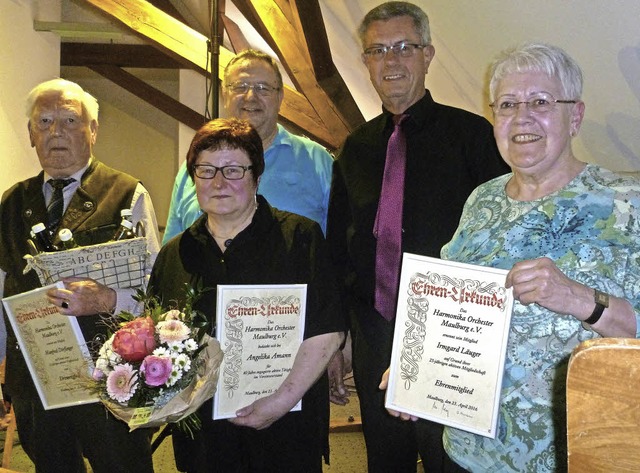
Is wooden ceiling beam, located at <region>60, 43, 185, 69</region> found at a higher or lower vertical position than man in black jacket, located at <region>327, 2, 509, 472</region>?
higher

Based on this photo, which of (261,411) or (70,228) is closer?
(261,411)

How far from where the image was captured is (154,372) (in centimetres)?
154

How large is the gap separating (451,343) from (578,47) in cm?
124

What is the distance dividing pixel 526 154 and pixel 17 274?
1.62 meters

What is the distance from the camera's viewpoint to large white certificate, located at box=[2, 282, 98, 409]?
79.6 inches

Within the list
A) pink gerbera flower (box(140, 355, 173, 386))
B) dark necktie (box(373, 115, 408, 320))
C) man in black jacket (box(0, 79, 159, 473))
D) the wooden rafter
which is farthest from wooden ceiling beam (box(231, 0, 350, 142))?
→ pink gerbera flower (box(140, 355, 173, 386))

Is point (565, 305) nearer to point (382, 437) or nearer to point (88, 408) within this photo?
point (382, 437)

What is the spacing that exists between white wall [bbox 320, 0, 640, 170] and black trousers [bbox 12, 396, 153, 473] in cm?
186

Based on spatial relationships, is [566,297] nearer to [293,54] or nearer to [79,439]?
[79,439]

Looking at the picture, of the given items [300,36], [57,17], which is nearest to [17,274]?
[300,36]

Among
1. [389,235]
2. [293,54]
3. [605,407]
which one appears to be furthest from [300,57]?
[605,407]

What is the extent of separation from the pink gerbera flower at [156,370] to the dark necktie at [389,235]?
2.62 feet

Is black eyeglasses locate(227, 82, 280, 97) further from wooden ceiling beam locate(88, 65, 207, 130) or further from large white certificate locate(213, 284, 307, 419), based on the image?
wooden ceiling beam locate(88, 65, 207, 130)

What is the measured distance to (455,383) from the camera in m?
1.47
